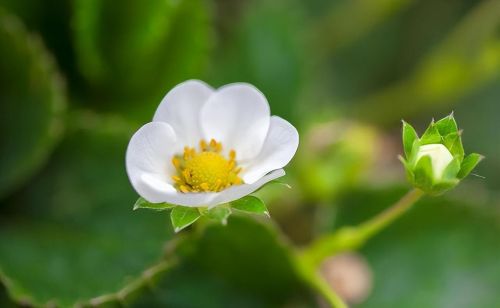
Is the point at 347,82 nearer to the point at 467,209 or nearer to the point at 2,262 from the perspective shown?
the point at 467,209

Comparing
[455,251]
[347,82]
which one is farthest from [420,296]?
[347,82]

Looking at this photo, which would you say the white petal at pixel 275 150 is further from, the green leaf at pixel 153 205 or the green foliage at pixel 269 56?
the green foliage at pixel 269 56

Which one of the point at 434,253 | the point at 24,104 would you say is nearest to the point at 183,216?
the point at 24,104

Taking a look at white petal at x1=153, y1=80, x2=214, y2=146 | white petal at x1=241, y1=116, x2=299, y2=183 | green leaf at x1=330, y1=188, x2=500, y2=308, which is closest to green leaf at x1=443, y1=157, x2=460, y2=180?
white petal at x1=241, y1=116, x2=299, y2=183

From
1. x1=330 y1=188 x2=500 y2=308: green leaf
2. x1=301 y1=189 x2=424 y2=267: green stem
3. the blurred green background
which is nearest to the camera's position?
x1=301 y1=189 x2=424 y2=267: green stem

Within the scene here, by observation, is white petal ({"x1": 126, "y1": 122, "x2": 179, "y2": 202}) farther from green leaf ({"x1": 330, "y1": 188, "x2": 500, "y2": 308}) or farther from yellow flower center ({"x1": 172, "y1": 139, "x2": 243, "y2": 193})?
green leaf ({"x1": 330, "y1": 188, "x2": 500, "y2": 308})

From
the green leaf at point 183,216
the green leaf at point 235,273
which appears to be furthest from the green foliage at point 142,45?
the green leaf at point 183,216

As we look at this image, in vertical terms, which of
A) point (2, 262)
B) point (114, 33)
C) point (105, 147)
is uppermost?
point (114, 33)

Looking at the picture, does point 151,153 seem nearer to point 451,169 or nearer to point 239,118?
point 239,118
